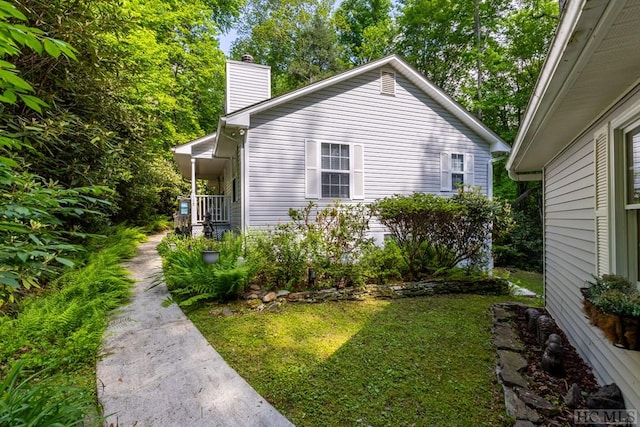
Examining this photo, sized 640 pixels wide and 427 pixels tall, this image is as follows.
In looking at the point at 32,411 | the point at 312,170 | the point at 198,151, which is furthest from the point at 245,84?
the point at 32,411

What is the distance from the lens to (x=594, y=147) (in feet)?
9.10

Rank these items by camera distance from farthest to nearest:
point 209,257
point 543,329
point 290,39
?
point 290,39, point 209,257, point 543,329

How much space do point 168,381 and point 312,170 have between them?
5.51 m

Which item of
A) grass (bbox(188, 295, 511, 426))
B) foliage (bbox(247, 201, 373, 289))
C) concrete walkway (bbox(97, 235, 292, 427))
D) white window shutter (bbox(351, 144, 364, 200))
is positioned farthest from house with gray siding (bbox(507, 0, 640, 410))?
white window shutter (bbox(351, 144, 364, 200))

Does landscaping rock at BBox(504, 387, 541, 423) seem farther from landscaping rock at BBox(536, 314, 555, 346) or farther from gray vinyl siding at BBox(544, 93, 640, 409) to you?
landscaping rock at BBox(536, 314, 555, 346)

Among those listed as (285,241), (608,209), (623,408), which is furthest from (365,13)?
(623,408)

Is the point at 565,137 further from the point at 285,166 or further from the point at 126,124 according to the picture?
the point at 126,124

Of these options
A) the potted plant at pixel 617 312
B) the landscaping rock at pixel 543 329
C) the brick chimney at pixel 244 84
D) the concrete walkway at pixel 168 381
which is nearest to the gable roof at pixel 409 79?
the brick chimney at pixel 244 84

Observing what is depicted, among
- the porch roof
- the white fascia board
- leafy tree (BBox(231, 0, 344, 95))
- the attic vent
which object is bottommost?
the white fascia board

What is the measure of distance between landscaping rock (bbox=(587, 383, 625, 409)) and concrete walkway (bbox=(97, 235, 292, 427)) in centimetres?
232

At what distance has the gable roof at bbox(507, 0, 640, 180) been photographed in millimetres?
1399

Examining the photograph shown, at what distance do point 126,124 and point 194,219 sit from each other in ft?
11.1

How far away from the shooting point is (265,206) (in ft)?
23.0

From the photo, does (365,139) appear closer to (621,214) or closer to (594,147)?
(594,147)
